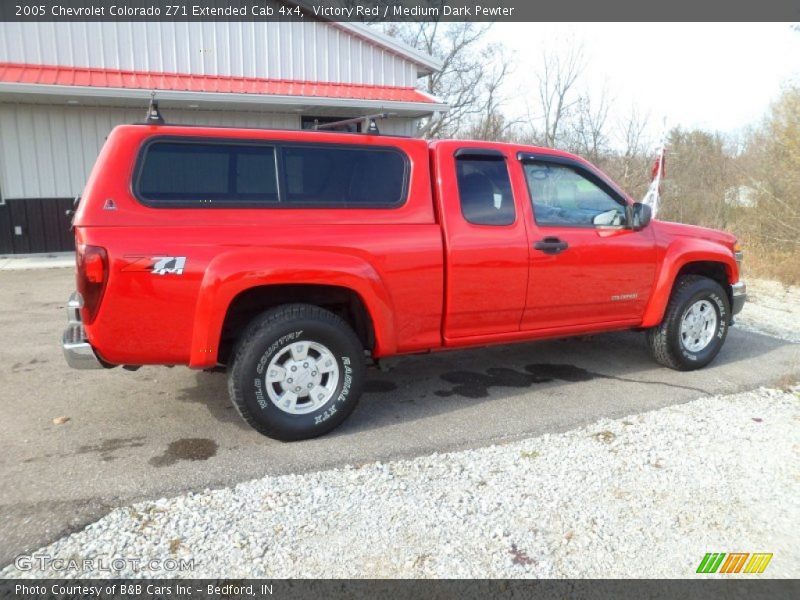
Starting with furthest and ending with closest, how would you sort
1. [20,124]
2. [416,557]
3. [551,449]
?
[20,124]
[551,449]
[416,557]

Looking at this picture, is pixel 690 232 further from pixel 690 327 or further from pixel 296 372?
pixel 296 372

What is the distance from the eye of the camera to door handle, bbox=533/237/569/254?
4.53m

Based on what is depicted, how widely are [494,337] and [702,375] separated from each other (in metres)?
2.22

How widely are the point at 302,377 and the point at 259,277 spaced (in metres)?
0.73

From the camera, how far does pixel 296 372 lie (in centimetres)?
386

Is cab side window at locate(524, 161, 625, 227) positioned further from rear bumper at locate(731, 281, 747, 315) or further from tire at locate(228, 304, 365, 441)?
tire at locate(228, 304, 365, 441)

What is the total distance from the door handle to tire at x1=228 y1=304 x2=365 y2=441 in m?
1.60

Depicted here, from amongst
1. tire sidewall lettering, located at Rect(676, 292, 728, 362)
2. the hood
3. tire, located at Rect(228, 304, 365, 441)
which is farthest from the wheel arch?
tire sidewall lettering, located at Rect(676, 292, 728, 362)

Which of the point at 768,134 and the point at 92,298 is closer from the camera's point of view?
the point at 92,298

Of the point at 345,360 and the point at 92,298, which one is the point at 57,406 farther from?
the point at 345,360

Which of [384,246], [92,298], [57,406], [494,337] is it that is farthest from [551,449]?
[57,406]

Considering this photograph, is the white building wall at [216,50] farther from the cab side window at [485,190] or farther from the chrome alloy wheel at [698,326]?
the chrome alloy wheel at [698,326]

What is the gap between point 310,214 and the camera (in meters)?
3.87

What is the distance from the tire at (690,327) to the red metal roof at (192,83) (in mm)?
9840
